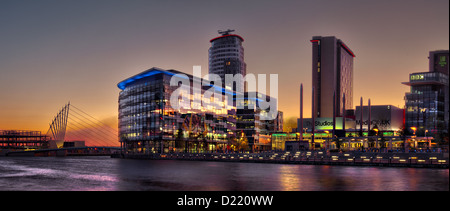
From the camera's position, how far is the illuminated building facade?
148 metres

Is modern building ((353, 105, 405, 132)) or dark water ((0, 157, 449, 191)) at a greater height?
modern building ((353, 105, 405, 132))

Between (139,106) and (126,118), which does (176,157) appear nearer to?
(139,106)

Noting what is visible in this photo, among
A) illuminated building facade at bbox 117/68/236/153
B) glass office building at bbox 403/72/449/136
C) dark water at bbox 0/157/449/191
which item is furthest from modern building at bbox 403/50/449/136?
dark water at bbox 0/157/449/191

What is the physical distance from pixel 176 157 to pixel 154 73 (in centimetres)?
5134

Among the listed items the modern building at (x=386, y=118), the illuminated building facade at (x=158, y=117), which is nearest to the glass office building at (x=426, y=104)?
the modern building at (x=386, y=118)

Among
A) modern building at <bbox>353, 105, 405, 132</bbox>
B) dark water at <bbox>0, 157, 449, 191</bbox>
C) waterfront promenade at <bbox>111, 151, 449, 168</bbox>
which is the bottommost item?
waterfront promenade at <bbox>111, 151, 449, 168</bbox>

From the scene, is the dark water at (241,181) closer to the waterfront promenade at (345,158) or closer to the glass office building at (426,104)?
the waterfront promenade at (345,158)

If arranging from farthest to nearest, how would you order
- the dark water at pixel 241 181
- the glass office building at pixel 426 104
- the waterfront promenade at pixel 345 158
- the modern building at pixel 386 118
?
the modern building at pixel 386 118 → the glass office building at pixel 426 104 → the waterfront promenade at pixel 345 158 → the dark water at pixel 241 181

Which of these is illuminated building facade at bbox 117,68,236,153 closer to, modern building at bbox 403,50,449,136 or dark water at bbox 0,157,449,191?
dark water at bbox 0,157,449,191

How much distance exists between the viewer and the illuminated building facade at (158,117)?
148 metres

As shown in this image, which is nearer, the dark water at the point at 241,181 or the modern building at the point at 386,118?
the dark water at the point at 241,181

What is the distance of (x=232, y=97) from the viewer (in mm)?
196000

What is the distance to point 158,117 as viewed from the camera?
486 ft
